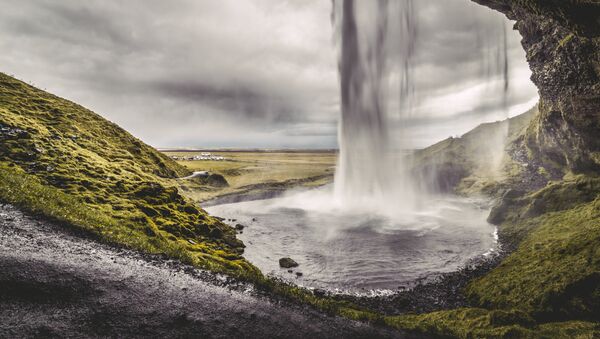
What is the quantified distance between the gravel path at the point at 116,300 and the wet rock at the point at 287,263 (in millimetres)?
15136

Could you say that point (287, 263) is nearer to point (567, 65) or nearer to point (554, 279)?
point (554, 279)

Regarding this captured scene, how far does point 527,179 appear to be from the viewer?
72.9 metres

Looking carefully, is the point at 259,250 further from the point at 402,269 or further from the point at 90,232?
Answer: the point at 90,232

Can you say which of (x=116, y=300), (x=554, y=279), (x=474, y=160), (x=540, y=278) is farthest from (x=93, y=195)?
(x=474, y=160)

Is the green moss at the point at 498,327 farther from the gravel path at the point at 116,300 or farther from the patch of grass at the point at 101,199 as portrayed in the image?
the patch of grass at the point at 101,199

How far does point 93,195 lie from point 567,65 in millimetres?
53984

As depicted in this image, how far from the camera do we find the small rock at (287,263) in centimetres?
3103

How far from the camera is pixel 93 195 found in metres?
28.3

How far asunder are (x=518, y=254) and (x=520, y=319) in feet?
54.1

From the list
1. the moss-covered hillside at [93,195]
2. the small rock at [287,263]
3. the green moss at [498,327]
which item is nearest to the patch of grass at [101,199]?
the moss-covered hillside at [93,195]

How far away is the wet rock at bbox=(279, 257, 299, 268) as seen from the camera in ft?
102

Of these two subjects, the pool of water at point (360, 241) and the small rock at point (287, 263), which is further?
the small rock at point (287, 263)

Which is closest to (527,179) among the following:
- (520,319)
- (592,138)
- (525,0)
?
(592,138)

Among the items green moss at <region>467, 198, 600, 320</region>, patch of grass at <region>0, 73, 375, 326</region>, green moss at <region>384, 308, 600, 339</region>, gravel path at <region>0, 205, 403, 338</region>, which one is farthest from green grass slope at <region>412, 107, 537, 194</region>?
gravel path at <region>0, 205, 403, 338</region>
